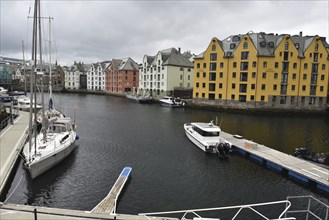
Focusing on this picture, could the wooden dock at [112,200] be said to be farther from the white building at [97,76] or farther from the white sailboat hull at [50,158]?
the white building at [97,76]

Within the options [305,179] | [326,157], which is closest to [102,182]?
[305,179]

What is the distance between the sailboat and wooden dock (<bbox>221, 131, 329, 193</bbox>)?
18.0m

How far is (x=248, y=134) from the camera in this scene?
35.3 metres

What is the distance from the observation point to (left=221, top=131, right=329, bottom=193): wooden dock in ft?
57.5

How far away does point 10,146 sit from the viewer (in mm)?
21766

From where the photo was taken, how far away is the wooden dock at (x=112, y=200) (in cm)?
1289

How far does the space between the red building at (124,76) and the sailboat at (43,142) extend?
90.2 m

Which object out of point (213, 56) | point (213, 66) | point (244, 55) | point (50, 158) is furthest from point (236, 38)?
point (50, 158)

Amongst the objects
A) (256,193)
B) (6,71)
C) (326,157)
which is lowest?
(256,193)

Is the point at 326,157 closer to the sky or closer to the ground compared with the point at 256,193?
closer to the sky

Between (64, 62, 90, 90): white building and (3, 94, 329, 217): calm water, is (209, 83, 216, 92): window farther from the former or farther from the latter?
(64, 62, 90, 90): white building

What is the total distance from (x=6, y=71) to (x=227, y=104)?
11172 cm

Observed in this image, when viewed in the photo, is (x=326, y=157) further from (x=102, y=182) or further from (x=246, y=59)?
(x=246, y=59)

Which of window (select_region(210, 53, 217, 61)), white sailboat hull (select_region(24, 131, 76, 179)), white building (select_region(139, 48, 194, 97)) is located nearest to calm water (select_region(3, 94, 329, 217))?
white sailboat hull (select_region(24, 131, 76, 179))
